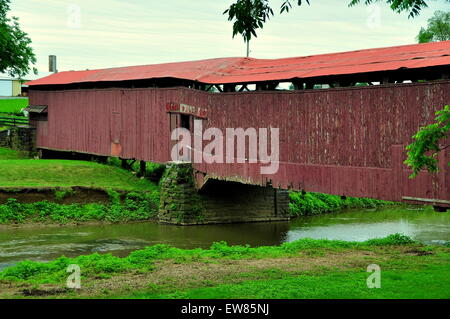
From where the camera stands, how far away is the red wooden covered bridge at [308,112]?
59.6 ft

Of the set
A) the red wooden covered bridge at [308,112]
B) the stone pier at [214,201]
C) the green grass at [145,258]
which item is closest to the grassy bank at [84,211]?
the stone pier at [214,201]

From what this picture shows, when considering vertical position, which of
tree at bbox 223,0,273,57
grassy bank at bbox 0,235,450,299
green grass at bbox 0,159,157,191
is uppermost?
tree at bbox 223,0,273,57

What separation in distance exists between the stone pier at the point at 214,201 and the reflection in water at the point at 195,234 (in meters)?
0.71

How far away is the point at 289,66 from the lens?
23.9 meters

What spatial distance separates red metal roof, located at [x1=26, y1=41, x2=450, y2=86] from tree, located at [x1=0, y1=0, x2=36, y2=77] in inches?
306

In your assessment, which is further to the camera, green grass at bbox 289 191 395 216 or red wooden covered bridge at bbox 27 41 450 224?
green grass at bbox 289 191 395 216

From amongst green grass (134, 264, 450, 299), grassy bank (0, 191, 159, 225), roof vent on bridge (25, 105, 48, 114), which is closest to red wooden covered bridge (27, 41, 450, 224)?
grassy bank (0, 191, 159, 225)

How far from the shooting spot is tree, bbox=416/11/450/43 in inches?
1895

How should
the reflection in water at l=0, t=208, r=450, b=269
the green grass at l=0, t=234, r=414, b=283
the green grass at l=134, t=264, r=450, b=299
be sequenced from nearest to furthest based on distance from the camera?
the green grass at l=134, t=264, r=450, b=299 < the green grass at l=0, t=234, r=414, b=283 < the reflection in water at l=0, t=208, r=450, b=269

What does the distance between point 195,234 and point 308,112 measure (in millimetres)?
6561

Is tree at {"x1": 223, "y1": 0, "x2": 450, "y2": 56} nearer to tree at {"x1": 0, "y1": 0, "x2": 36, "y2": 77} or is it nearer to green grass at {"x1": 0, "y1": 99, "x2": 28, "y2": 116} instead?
tree at {"x1": 0, "y1": 0, "x2": 36, "y2": 77}

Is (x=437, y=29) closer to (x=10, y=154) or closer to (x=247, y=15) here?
(x=10, y=154)

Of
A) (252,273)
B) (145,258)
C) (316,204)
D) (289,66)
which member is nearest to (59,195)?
(289,66)
